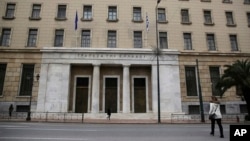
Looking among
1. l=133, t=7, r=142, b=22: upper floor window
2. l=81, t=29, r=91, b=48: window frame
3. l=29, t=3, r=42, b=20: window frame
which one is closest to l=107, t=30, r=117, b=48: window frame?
l=81, t=29, r=91, b=48: window frame

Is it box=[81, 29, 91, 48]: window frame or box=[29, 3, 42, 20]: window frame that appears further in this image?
box=[29, 3, 42, 20]: window frame

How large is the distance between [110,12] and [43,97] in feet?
47.4

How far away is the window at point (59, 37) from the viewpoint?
28344 mm

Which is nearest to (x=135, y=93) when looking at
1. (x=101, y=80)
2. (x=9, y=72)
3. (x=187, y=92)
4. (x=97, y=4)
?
→ (x=101, y=80)

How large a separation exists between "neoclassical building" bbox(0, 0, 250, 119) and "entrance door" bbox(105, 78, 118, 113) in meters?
0.13

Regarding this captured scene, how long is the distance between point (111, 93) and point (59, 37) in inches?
401

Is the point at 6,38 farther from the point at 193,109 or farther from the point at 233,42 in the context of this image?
the point at 233,42

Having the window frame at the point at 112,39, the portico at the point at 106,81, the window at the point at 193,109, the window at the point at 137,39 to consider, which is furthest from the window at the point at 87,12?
the window at the point at 193,109

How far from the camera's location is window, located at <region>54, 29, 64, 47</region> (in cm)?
2834

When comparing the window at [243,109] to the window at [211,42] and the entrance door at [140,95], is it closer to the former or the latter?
the window at [211,42]

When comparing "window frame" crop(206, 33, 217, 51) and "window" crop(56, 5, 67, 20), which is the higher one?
"window" crop(56, 5, 67, 20)

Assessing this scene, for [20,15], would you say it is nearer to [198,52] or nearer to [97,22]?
[97,22]

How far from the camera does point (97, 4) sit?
3002cm

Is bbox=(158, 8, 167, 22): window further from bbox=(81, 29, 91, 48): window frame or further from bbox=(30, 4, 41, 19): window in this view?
bbox=(30, 4, 41, 19): window
